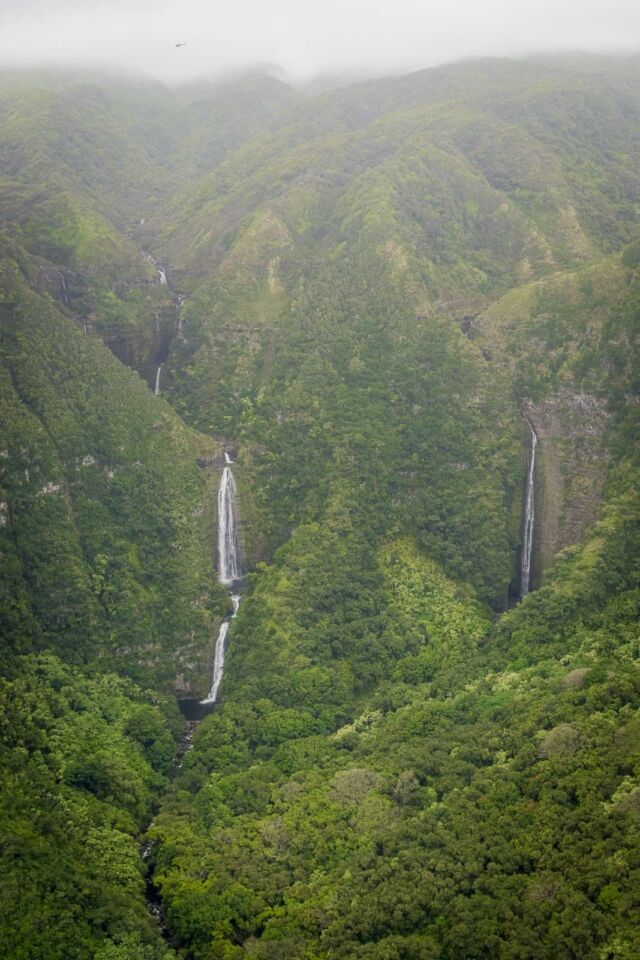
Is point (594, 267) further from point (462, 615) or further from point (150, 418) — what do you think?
point (150, 418)

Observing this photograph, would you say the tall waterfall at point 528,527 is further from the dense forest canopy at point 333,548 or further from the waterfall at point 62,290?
the waterfall at point 62,290

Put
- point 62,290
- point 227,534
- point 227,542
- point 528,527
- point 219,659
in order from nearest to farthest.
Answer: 1. point 219,659
2. point 528,527
3. point 227,542
4. point 227,534
5. point 62,290

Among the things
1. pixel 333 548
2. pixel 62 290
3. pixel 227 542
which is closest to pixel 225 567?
pixel 227 542

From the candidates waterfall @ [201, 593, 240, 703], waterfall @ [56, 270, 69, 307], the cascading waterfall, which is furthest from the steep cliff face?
waterfall @ [56, 270, 69, 307]

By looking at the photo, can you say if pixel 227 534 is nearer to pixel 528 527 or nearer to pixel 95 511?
pixel 95 511

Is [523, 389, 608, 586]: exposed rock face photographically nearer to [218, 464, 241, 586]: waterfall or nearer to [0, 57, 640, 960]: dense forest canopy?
[0, 57, 640, 960]: dense forest canopy

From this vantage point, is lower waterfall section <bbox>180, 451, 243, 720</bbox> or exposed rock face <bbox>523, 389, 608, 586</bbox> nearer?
lower waterfall section <bbox>180, 451, 243, 720</bbox>

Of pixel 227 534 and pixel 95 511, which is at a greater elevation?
pixel 95 511
